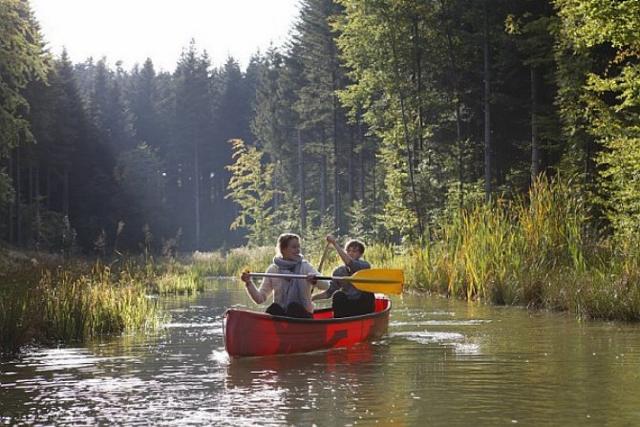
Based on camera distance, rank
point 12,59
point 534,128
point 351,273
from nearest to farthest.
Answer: point 351,273 < point 12,59 < point 534,128

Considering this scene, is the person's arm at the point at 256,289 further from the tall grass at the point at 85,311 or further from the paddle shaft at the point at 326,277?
the tall grass at the point at 85,311

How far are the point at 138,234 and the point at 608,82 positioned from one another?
48.5m

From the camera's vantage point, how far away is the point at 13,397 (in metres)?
9.53

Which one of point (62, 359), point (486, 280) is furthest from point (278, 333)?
point (486, 280)

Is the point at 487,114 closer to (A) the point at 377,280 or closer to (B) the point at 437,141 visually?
(B) the point at 437,141

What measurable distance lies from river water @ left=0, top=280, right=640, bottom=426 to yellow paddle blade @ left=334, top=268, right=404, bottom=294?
0.85 meters

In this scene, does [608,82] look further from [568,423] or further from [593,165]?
[568,423]

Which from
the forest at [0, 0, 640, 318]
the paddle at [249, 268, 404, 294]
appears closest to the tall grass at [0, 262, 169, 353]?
the paddle at [249, 268, 404, 294]

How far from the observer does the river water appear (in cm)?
836

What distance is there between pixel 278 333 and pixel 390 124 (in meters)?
25.9

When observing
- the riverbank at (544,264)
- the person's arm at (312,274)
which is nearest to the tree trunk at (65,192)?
the riverbank at (544,264)

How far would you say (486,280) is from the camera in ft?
65.0

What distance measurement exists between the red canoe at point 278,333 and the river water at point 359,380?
168 mm

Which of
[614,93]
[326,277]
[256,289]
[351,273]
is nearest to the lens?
[256,289]
